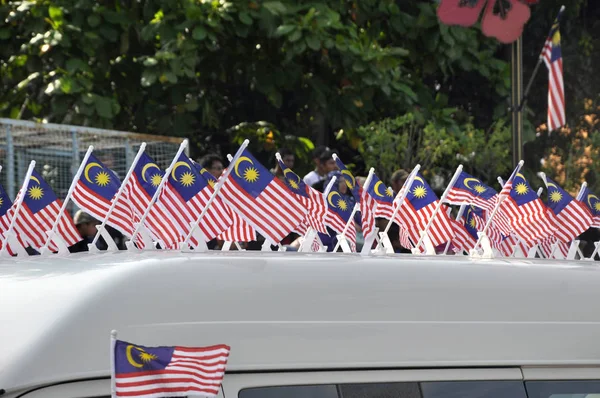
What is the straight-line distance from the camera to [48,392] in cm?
219

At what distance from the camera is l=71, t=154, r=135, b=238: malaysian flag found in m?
5.55

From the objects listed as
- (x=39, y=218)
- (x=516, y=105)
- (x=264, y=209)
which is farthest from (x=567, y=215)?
(x=516, y=105)

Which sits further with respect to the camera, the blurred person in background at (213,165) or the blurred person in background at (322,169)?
the blurred person in background at (322,169)

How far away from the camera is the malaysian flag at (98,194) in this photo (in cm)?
555

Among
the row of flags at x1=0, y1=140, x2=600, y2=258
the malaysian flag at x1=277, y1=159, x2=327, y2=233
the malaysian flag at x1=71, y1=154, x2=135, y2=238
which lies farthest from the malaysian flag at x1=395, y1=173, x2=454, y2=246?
the malaysian flag at x1=71, y1=154, x2=135, y2=238

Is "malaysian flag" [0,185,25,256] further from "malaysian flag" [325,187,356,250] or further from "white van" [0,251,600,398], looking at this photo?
"white van" [0,251,600,398]

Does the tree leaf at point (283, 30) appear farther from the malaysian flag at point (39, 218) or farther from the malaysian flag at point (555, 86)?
the malaysian flag at point (39, 218)

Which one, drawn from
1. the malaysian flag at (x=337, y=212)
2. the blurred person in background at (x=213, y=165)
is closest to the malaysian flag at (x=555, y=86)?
the blurred person in background at (x=213, y=165)

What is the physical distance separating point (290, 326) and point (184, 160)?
3062 millimetres

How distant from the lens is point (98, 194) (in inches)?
228

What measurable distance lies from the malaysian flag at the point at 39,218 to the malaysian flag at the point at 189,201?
2.54ft

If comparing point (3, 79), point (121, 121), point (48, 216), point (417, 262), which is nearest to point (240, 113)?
point (121, 121)

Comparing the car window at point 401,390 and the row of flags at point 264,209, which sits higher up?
the car window at point 401,390

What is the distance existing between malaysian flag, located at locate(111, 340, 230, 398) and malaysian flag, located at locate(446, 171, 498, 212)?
13.3ft
